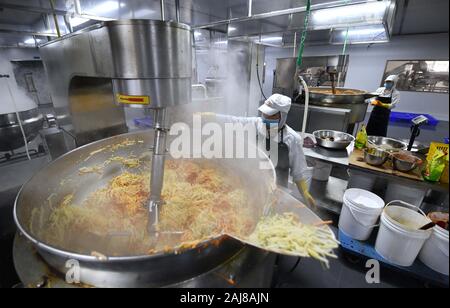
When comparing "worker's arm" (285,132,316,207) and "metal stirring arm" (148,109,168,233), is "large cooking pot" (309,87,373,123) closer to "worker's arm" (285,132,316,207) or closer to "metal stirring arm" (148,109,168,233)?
"worker's arm" (285,132,316,207)

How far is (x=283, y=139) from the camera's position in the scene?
7.51 ft

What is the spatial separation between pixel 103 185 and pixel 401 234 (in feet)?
8.46

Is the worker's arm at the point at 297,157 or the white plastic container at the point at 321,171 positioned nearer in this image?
the worker's arm at the point at 297,157

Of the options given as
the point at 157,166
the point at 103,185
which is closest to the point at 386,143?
the point at 157,166

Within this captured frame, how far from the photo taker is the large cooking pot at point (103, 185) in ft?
2.68

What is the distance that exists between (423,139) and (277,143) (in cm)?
609

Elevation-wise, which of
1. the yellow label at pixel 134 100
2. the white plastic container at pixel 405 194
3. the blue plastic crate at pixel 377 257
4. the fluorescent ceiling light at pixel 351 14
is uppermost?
the fluorescent ceiling light at pixel 351 14

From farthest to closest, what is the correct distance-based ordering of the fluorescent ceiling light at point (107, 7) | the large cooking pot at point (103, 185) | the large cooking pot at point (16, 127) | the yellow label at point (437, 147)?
the fluorescent ceiling light at point (107, 7) < the large cooking pot at point (16, 127) < the yellow label at point (437, 147) < the large cooking pot at point (103, 185)

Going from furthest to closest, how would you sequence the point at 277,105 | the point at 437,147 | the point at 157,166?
the point at 277,105 < the point at 437,147 < the point at 157,166

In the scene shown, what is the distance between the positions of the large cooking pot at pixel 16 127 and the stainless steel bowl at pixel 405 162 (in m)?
4.44

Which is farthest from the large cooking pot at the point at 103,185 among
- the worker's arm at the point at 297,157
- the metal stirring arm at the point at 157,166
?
the worker's arm at the point at 297,157

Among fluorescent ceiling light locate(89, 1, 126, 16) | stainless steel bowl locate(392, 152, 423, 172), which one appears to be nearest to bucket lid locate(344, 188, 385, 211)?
stainless steel bowl locate(392, 152, 423, 172)

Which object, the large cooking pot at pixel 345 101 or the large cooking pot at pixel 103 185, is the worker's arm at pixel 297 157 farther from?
the large cooking pot at pixel 345 101

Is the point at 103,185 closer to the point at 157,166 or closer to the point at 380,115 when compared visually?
the point at 157,166
